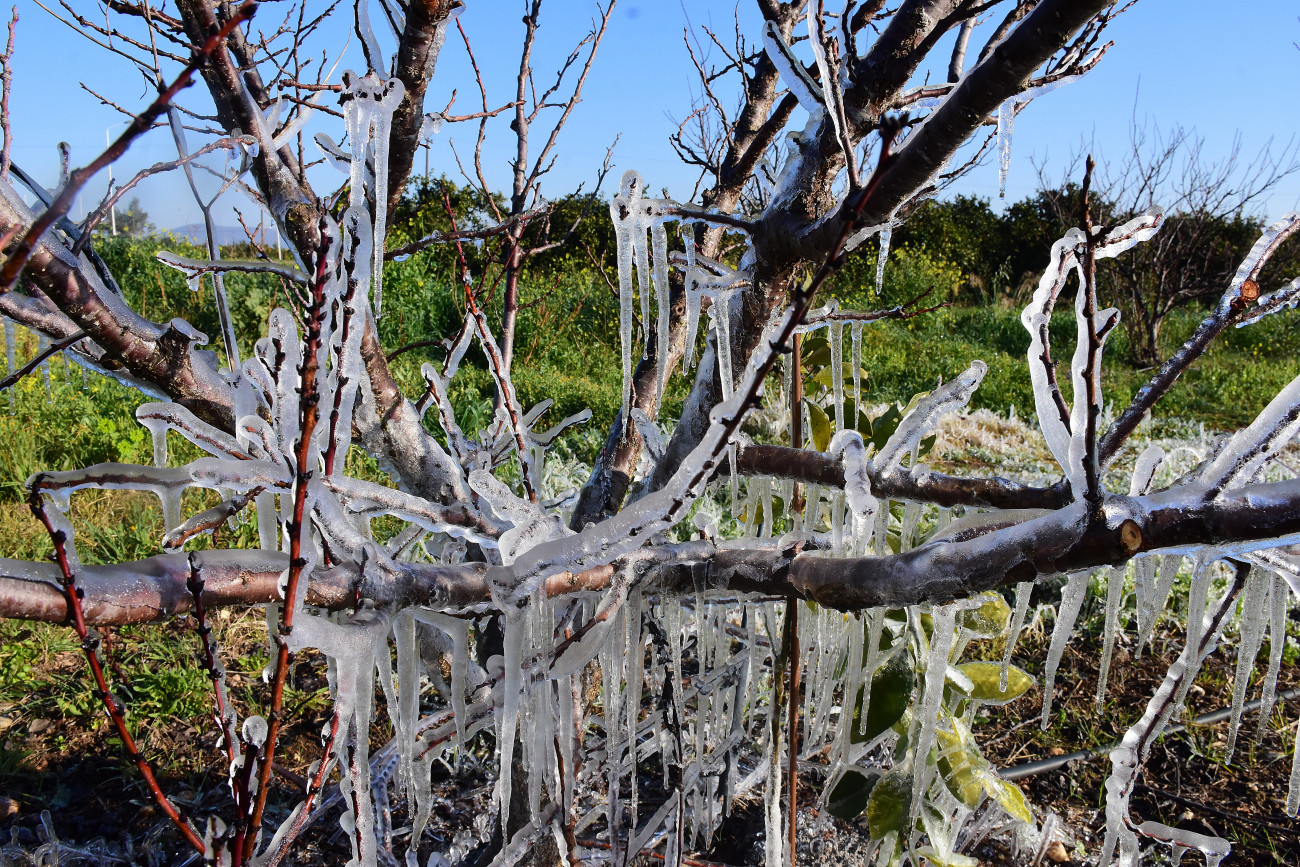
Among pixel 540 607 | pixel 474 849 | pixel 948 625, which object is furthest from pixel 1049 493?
pixel 474 849

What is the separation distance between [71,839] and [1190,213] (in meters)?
13.7

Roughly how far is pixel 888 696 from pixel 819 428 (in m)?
0.57

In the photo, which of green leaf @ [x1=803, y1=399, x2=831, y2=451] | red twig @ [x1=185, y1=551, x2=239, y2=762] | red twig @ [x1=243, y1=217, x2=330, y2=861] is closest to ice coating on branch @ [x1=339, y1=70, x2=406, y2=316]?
red twig @ [x1=243, y1=217, x2=330, y2=861]

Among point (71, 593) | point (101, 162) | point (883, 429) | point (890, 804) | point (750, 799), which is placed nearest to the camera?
point (101, 162)

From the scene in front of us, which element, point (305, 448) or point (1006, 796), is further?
point (1006, 796)

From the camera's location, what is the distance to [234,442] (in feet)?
3.41

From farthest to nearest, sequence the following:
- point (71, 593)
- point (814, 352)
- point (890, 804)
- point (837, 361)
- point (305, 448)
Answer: point (814, 352)
point (890, 804)
point (837, 361)
point (305, 448)
point (71, 593)

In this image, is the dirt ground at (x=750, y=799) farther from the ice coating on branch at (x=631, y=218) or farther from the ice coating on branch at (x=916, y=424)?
the ice coating on branch at (x=631, y=218)

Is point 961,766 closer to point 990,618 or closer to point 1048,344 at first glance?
point 990,618

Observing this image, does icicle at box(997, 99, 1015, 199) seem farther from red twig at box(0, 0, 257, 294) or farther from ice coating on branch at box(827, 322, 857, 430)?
red twig at box(0, 0, 257, 294)

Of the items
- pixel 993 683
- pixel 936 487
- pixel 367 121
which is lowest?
pixel 993 683

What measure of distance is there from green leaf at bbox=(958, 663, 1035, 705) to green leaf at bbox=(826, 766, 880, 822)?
0.99 feet

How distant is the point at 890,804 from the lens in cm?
157

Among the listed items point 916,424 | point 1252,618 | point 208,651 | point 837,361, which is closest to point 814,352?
point 837,361
